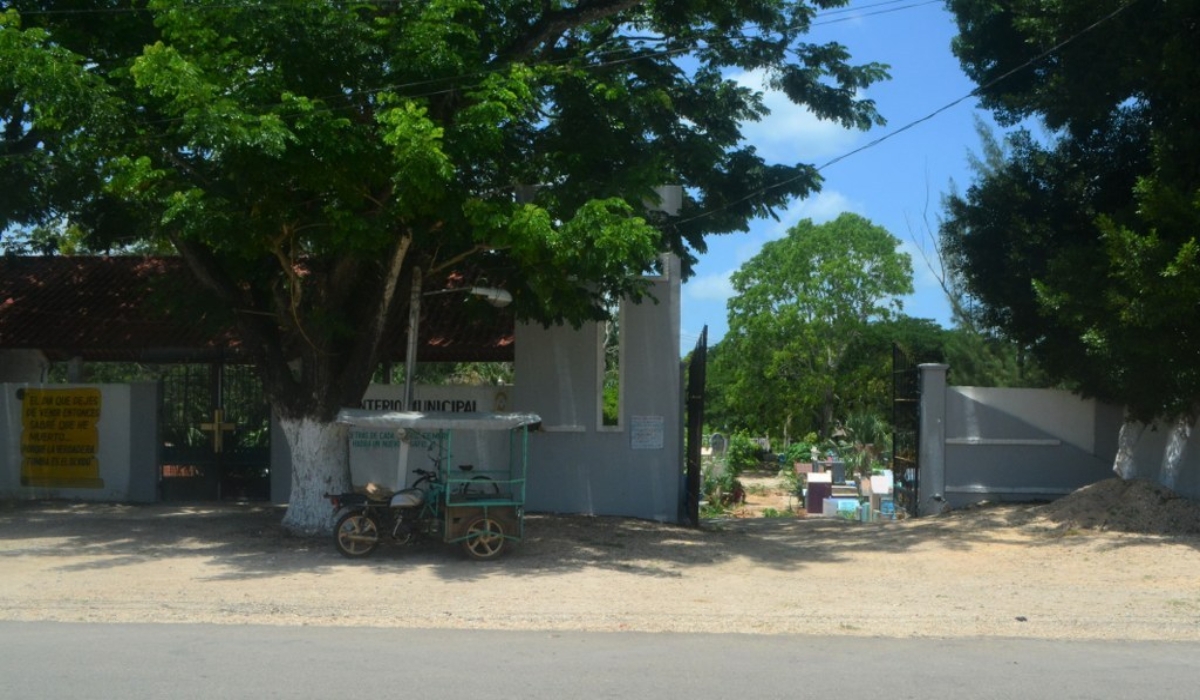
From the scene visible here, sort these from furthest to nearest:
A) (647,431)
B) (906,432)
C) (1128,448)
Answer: (906,432) → (1128,448) → (647,431)

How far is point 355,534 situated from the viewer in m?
13.2

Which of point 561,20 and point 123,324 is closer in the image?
point 561,20

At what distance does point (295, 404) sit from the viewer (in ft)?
48.0

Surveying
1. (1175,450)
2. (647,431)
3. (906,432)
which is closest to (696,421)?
(647,431)

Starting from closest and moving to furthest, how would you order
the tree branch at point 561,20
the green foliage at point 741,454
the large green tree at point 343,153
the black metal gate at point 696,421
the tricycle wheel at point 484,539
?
1. the large green tree at point 343,153
2. the tricycle wheel at point 484,539
3. the tree branch at point 561,20
4. the black metal gate at point 696,421
5. the green foliage at point 741,454

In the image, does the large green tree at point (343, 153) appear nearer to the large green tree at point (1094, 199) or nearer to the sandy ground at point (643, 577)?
the sandy ground at point (643, 577)

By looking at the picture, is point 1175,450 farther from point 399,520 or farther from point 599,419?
point 399,520

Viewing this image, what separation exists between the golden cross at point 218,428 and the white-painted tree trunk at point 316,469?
14.1ft

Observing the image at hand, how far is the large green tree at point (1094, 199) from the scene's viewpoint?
551 inches

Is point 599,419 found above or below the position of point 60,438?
above

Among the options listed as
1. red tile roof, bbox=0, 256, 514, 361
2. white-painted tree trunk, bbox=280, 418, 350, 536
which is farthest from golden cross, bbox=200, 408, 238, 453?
white-painted tree trunk, bbox=280, 418, 350, 536

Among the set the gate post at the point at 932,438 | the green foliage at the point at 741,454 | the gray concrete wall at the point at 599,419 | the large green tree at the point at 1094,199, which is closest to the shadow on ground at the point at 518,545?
the gray concrete wall at the point at 599,419

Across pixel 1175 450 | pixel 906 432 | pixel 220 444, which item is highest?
pixel 906 432

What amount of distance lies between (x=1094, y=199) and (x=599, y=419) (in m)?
7.96
